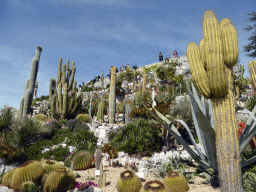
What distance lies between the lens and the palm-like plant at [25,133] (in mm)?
7023

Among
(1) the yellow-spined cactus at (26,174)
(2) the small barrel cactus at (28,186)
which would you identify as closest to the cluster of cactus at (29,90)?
(1) the yellow-spined cactus at (26,174)

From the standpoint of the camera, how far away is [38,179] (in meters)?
4.12

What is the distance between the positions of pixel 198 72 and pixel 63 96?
984cm

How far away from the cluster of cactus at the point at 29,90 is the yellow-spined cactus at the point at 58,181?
6753mm

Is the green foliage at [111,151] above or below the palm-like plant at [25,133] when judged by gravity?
below

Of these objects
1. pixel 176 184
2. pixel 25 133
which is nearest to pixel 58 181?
pixel 176 184

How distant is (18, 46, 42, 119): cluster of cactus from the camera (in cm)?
1045

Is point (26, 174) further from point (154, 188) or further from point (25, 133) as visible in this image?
point (25, 133)

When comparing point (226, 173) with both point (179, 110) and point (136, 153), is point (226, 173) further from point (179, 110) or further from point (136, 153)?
point (179, 110)

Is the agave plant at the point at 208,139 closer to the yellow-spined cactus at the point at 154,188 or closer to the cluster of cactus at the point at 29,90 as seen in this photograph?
the yellow-spined cactus at the point at 154,188

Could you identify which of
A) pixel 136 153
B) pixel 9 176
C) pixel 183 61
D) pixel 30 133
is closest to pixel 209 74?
pixel 136 153

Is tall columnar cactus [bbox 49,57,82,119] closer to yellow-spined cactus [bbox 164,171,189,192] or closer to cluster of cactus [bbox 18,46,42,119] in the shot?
cluster of cactus [bbox 18,46,42,119]

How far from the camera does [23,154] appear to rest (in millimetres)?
6676

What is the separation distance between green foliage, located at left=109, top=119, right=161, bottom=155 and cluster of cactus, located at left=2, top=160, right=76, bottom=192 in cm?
291
